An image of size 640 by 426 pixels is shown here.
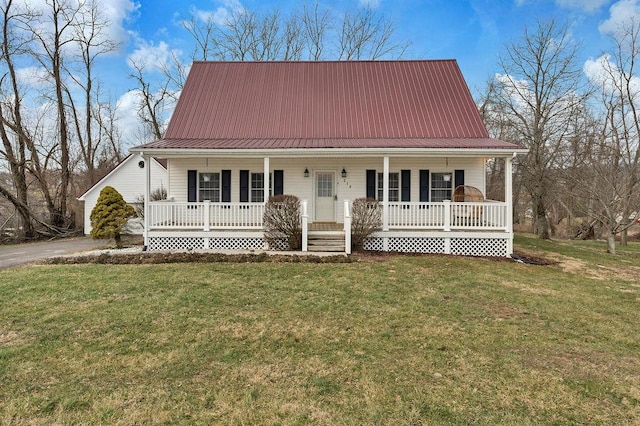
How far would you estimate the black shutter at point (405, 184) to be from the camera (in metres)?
12.1

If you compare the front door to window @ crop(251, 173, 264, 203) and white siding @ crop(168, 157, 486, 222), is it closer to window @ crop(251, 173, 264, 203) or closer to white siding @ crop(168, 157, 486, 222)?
white siding @ crop(168, 157, 486, 222)

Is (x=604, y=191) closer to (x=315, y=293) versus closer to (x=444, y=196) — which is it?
(x=444, y=196)

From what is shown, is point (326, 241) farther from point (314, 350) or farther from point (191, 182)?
point (314, 350)

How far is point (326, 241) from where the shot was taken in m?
10.2

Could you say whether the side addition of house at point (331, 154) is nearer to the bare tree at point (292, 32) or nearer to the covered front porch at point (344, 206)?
the covered front porch at point (344, 206)

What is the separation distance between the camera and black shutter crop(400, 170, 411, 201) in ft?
39.8

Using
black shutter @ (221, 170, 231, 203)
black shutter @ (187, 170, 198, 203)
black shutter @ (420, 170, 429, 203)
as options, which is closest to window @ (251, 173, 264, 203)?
black shutter @ (221, 170, 231, 203)

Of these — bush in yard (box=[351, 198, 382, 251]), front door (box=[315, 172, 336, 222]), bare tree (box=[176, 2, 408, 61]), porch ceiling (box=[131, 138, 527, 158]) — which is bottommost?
bush in yard (box=[351, 198, 382, 251])

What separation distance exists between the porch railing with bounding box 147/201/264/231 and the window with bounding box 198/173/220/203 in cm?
151

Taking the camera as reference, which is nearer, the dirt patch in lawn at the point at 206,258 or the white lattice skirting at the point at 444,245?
the dirt patch in lawn at the point at 206,258

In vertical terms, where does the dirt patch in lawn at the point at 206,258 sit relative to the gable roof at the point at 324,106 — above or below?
below

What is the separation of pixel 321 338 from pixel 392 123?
10.1 m

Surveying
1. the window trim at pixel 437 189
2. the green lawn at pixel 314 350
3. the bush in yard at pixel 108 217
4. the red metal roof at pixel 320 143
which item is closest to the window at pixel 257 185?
the red metal roof at pixel 320 143

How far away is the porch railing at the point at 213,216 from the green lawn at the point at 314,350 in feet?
11.0
